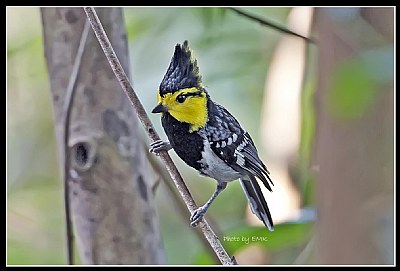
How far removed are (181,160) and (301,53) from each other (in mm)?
225

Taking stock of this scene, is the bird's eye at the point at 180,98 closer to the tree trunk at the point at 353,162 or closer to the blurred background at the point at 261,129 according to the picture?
the blurred background at the point at 261,129

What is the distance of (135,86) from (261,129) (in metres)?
0.16

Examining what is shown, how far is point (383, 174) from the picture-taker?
0.76 meters

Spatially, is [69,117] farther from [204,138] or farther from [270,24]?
[270,24]

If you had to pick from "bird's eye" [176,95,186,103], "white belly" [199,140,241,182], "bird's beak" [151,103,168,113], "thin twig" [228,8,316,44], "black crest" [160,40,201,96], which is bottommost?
"white belly" [199,140,241,182]

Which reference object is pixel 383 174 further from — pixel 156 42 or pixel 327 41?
pixel 156 42

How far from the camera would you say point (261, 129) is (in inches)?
31.7

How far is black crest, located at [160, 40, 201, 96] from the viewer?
716 millimetres

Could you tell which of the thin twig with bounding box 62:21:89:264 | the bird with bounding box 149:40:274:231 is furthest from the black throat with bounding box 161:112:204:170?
the thin twig with bounding box 62:21:89:264

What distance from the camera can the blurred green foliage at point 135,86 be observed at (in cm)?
82

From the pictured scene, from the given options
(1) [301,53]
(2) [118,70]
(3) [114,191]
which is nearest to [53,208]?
(3) [114,191]

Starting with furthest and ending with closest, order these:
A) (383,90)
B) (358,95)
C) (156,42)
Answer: (156,42) < (383,90) < (358,95)

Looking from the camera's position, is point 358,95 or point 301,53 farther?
point 301,53

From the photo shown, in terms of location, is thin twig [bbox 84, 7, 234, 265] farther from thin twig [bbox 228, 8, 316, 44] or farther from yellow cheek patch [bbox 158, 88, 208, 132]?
thin twig [bbox 228, 8, 316, 44]
